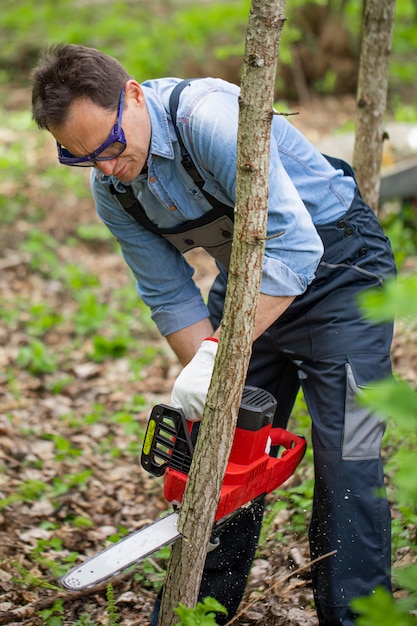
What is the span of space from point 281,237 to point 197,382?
1.69ft

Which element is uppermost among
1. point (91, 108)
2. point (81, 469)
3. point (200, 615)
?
point (91, 108)

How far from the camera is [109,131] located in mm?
2199

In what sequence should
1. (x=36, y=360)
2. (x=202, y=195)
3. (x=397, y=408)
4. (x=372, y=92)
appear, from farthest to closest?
(x=36, y=360) → (x=372, y=92) → (x=202, y=195) → (x=397, y=408)

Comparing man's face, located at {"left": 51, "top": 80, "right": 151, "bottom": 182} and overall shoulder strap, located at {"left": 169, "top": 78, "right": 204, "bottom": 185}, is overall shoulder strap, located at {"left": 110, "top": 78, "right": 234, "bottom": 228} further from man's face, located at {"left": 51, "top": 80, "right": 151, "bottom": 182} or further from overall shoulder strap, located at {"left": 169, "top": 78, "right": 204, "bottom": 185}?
man's face, located at {"left": 51, "top": 80, "right": 151, "bottom": 182}

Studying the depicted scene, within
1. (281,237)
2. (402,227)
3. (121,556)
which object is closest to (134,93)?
(281,237)

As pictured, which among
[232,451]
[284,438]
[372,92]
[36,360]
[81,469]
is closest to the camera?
[232,451]

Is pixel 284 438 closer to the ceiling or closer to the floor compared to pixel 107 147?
closer to the floor

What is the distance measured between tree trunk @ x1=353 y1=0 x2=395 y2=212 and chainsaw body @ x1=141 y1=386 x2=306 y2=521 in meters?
1.52

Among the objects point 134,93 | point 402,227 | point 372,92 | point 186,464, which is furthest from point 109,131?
point 402,227

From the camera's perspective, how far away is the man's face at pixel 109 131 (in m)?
2.17

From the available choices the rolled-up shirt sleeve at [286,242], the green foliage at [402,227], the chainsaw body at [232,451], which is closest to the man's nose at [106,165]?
the rolled-up shirt sleeve at [286,242]

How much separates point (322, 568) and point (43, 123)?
1728mm

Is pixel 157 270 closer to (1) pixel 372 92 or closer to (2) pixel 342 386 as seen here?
(2) pixel 342 386

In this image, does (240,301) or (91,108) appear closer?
(240,301)
